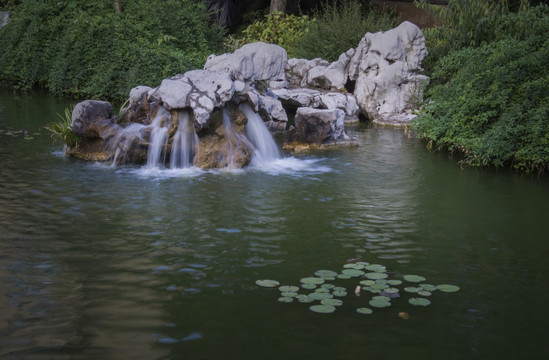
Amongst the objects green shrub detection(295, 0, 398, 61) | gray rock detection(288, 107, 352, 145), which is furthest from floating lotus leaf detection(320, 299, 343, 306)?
Answer: green shrub detection(295, 0, 398, 61)

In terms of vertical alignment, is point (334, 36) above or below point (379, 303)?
above

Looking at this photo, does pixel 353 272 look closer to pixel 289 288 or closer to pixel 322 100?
pixel 289 288

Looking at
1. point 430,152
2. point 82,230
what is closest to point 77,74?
point 430,152

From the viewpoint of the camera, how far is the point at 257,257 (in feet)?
19.3

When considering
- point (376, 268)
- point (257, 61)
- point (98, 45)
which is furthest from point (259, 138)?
point (98, 45)

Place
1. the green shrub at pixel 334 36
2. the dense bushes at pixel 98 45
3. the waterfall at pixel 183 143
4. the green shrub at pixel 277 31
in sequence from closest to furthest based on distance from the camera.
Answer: the waterfall at pixel 183 143 → the dense bushes at pixel 98 45 → the green shrub at pixel 334 36 → the green shrub at pixel 277 31

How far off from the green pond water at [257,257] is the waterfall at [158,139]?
48cm

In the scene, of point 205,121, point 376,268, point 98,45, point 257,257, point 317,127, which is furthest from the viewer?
point 98,45

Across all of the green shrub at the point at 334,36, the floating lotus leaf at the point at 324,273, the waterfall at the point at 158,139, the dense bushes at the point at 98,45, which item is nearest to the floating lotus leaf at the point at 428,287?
the floating lotus leaf at the point at 324,273

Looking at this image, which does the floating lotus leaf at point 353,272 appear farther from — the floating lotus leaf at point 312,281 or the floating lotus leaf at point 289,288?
the floating lotus leaf at point 289,288

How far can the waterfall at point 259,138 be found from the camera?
10594 millimetres

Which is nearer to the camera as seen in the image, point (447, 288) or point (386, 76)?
point (447, 288)

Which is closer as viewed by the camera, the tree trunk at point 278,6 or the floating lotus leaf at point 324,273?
the floating lotus leaf at point 324,273

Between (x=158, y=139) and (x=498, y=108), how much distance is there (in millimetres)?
5469
